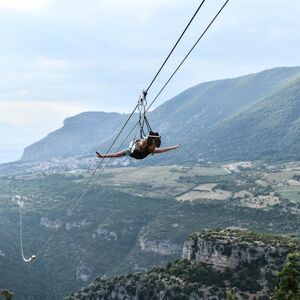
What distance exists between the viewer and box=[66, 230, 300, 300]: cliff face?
104250 mm

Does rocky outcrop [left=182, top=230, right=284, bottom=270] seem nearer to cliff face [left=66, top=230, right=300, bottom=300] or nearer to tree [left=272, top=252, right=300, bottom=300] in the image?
cliff face [left=66, top=230, right=300, bottom=300]

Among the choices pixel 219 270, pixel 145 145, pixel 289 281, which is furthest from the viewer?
pixel 219 270

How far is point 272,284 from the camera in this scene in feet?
337

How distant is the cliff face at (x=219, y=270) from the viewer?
104 m

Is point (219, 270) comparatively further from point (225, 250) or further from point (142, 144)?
point (142, 144)

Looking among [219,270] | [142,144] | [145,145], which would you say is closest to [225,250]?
[219,270]

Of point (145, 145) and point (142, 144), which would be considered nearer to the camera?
point (145, 145)

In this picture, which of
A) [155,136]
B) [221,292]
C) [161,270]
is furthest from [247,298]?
[155,136]

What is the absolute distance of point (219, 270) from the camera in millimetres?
111250

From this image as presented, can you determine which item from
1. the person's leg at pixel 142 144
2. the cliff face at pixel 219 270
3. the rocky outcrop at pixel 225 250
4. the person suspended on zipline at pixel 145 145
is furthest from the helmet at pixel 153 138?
the rocky outcrop at pixel 225 250

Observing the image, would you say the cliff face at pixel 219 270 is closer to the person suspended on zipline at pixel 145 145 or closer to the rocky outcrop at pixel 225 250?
the rocky outcrop at pixel 225 250

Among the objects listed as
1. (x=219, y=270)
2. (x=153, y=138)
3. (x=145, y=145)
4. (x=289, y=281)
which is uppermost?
(x=153, y=138)

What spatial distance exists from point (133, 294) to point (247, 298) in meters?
29.3

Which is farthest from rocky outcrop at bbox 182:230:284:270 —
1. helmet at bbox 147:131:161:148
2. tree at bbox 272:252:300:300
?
helmet at bbox 147:131:161:148
